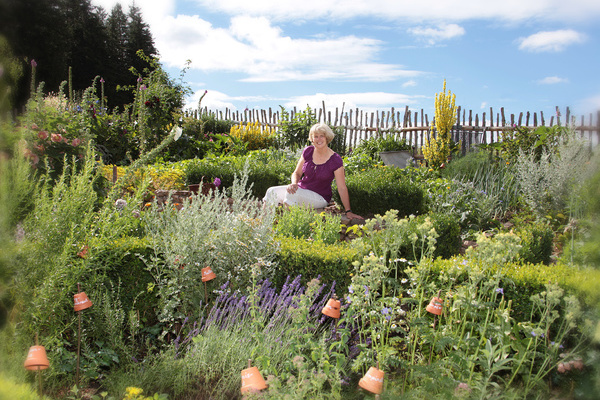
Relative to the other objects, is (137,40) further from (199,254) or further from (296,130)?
(199,254)

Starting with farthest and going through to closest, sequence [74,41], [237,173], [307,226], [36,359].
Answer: [237,173], [307,226], [74,41], [36,359]

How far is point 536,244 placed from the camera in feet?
14.8

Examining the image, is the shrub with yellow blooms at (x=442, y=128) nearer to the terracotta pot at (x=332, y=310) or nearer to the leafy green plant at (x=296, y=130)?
the leafy green plant at (x=296, y=130)

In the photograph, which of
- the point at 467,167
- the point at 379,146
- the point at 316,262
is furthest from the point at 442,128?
the point at 316,262

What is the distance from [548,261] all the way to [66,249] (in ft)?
15.6

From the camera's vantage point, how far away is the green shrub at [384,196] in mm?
6383

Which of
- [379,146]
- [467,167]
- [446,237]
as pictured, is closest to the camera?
[446,237]

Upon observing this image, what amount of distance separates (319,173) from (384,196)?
3.52 ft

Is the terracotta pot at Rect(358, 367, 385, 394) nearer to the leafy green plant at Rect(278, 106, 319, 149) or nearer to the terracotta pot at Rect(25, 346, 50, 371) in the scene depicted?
the terracotta pot at Rect(25, 346, 50, 371)

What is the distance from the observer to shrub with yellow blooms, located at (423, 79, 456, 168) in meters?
10.4

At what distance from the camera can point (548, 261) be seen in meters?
4.96

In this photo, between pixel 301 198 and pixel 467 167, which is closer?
pixel 301 198

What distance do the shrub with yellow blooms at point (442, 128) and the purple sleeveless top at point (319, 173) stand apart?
16.8 ft

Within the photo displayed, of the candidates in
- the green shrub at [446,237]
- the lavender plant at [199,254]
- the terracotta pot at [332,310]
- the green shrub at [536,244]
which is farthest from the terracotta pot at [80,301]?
the green shrub at [536,244]
